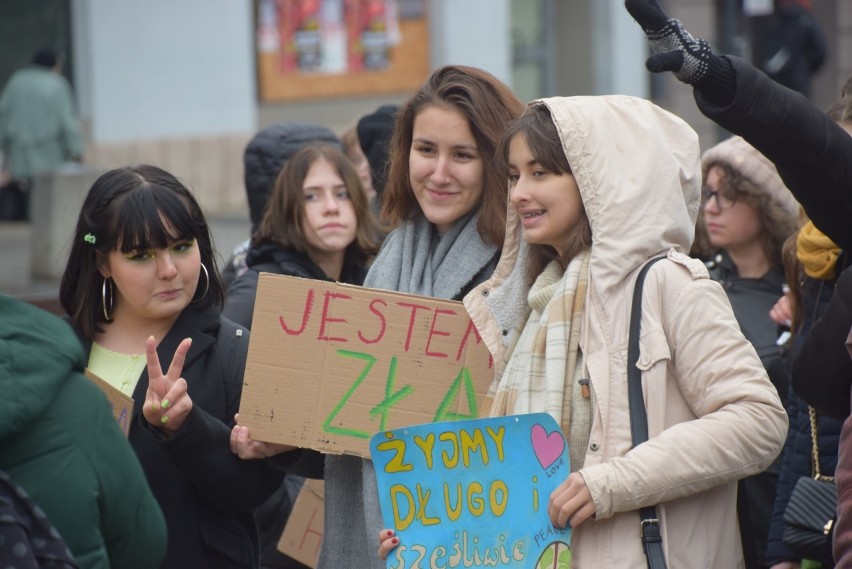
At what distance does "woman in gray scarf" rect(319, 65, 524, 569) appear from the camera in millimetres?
3541

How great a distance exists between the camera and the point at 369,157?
222 inches

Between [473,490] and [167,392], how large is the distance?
768 millimetres

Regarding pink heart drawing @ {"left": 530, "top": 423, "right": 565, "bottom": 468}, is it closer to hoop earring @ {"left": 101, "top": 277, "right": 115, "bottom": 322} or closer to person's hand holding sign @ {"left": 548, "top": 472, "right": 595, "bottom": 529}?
person's hand holding sign @ {"left": 548, "top": 472, "right": 595, "bottom": 529}

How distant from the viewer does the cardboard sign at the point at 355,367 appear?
3355mm

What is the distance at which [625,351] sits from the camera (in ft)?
9.37

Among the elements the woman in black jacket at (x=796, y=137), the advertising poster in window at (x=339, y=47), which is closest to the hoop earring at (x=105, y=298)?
the woman in black jacket at (x=796, y=137)

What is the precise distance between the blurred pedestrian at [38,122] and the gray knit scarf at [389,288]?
1033 centimetres

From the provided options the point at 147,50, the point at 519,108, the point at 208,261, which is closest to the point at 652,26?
the point at 519,108

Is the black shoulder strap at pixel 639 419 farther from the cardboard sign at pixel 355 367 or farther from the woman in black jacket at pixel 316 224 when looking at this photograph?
the woman in black jacket at pixel 316 224

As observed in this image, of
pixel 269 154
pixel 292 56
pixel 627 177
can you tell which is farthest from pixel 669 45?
pixel 292 56

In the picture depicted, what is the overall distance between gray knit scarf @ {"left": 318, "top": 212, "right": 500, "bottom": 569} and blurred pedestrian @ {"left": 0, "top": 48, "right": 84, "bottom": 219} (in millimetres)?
10325

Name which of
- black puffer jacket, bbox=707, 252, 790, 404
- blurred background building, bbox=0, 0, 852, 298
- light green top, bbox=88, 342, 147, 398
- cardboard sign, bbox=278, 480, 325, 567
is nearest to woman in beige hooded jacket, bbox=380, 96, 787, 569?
light green top, bbox=88, 342, 147, 398

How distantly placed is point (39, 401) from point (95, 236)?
3.80 feet

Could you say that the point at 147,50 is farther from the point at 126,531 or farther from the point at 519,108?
the point at 126,531
